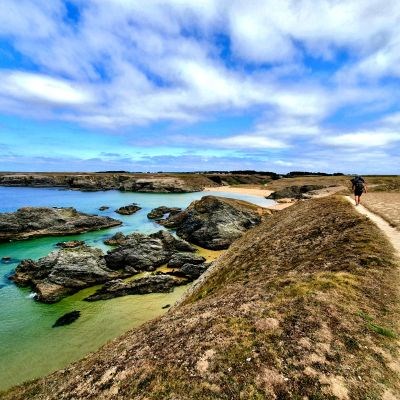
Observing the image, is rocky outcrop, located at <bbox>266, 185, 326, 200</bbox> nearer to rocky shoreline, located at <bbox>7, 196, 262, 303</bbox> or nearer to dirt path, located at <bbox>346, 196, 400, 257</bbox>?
rocky shoreline, located at <bbox>7, 196, 262, 303</bbox>

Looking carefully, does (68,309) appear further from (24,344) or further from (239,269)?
(239,269)

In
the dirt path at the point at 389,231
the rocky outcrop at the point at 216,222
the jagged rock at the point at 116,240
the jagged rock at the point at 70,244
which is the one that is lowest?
the jagged rock at the point at 70,244

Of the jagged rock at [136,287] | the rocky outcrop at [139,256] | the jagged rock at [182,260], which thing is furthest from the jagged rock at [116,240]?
the jagged rock at [136,287]

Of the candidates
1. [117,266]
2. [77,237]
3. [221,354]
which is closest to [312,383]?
[221,354]

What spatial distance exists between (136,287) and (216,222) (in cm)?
2555

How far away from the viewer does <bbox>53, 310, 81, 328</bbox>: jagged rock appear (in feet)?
88.3

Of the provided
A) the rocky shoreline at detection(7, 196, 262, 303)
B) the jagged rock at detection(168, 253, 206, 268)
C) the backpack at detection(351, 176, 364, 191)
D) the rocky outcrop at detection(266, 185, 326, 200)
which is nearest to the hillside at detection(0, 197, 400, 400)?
the rocky shoreline at detection(7, 196, 262, 303)

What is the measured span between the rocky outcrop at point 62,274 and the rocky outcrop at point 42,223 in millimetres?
24979

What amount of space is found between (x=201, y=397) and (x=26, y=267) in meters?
37.3

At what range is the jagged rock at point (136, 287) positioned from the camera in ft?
106

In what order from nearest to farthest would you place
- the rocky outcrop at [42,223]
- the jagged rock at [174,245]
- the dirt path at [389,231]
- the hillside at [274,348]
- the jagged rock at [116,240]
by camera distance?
the hillside at [274,348]
the dirt path at [389,231]
the jagged rock at [174,245]
the jagged rock at [116,240]
the rocky outcrop at [42,223]

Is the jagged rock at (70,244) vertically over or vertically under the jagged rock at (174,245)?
under

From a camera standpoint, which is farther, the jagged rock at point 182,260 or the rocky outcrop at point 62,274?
the jagged rock at point 182,260

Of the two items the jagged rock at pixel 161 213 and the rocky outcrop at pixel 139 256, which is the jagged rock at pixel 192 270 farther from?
the jagged rock at pixel 161 213
